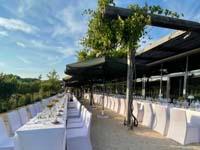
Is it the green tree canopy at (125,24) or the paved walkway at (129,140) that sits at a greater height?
the green tree canopy at (125,24)

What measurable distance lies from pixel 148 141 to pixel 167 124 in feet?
3.23

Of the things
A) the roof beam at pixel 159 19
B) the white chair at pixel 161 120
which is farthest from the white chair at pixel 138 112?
the roof beam at pixel 159 19

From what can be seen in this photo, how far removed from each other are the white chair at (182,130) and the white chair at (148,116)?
4.96 ft

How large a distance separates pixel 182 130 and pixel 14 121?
3847 millimetres

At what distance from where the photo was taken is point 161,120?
691 cm

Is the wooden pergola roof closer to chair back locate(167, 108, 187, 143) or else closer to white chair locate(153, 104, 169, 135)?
white chair locate(153, 104, 169, 135)

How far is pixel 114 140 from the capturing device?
5.99 m

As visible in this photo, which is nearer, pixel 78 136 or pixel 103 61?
pixel 78 136

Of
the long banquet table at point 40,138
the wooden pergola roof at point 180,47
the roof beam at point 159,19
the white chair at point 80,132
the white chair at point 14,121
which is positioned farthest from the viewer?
the wooden pergola roof at point 180,47

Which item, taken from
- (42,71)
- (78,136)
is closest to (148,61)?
(78,136)

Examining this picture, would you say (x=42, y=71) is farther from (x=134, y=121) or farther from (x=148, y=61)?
(x=134, y=121)

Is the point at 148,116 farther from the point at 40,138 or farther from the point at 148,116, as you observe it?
the point at 40,138

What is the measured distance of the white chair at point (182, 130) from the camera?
18.9ft

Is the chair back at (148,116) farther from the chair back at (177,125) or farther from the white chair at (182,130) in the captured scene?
the white chair at (182,130)
